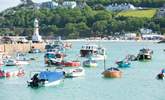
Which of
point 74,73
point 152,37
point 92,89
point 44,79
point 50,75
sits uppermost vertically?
point 50,75

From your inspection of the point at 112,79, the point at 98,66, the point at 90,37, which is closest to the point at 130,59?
the point at 98,66

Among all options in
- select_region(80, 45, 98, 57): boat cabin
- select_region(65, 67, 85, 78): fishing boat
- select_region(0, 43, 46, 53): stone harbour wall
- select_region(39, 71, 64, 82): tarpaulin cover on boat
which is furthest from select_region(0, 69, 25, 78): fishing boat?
select_region(0, 43, 46, 53): stone harbour wall

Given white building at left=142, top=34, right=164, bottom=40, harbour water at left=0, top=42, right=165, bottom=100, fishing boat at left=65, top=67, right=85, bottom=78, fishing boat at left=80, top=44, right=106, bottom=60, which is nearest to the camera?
harbour water at left=0, top=42, right=165, bottom=100

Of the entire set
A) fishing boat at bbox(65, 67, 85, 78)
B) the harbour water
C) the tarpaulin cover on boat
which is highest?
the tarpaulin cover on boat

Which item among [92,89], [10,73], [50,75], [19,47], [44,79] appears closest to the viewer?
[44,79]

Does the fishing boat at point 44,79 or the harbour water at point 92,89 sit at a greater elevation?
the fishing boat at point 44,79

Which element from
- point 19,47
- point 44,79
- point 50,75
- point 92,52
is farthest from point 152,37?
point 44,79

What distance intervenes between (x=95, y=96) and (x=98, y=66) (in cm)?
2542

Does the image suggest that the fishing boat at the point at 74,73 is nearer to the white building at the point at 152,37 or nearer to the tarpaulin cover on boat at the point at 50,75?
the tarpaulin cover on boat at the point at 50,75

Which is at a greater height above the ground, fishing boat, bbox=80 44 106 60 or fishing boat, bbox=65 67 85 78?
fishing boat, bbox=80 44 106 60

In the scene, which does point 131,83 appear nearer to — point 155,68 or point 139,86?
point 139,86

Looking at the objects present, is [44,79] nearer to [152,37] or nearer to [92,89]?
[92,89]

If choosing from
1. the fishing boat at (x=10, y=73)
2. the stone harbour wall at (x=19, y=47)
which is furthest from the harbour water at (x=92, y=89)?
the stone harbour wall at (x=19, y=47)

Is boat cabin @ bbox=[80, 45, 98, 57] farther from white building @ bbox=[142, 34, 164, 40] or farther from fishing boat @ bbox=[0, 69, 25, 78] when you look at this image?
white building @ bbox=[142, 34, 164, 40]
